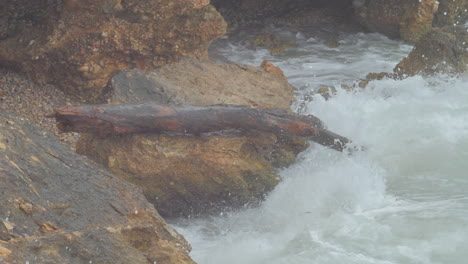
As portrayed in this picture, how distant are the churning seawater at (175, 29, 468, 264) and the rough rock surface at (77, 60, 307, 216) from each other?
18cm

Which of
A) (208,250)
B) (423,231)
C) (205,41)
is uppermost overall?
(205,41)

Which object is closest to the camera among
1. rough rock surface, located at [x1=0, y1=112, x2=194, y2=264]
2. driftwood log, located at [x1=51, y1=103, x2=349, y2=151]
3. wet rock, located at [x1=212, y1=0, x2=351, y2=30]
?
rough rock surface, located at [x1=0, y1=112, x2=194, y2=264]

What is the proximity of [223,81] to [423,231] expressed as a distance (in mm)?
3117

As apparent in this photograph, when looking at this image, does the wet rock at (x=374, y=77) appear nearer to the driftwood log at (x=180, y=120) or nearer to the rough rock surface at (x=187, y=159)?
the rough rock surface at (x=187, y=159)

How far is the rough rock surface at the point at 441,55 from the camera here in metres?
8.31

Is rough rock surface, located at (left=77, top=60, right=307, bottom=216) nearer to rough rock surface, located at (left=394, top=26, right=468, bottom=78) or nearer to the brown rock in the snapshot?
the brown rock

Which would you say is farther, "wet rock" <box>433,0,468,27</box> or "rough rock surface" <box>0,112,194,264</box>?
"wet rock" <box>433,0,468,27</box>

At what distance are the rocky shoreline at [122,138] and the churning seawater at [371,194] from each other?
0.26 m

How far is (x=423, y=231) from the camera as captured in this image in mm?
4996

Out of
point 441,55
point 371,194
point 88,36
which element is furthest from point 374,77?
point 88,36

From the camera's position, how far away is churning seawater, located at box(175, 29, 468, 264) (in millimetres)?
4855

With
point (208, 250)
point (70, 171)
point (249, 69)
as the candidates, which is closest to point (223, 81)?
point (249, 69)

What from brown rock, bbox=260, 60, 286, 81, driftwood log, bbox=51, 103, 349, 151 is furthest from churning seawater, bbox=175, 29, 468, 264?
driftwood log, bbox=51, 103, 349, 151

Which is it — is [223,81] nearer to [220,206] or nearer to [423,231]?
→ [220,206]
